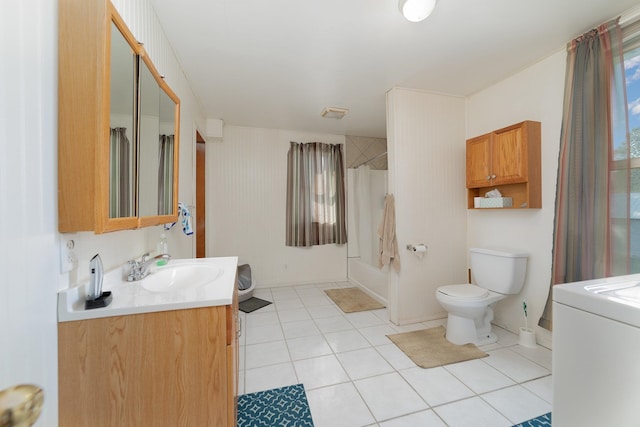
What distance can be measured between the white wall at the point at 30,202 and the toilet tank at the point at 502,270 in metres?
2.74

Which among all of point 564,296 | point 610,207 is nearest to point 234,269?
point 564,296

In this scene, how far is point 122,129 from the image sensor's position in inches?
42.9

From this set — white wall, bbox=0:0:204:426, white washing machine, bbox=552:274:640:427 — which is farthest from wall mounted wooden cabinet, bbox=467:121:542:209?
white wall, bbox=0:0:204:426

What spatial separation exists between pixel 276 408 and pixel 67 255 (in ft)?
4.34

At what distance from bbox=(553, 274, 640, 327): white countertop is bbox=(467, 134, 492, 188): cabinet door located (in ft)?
5.30

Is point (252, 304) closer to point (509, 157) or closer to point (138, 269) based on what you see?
point (138, 269)

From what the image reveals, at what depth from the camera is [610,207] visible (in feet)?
5.32

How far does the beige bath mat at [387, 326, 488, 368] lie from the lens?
196cm

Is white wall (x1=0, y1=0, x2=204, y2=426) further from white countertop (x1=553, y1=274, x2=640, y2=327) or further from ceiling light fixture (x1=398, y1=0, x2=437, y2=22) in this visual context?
white countertop (x1=553, y1=274, x2=640, y2=327)

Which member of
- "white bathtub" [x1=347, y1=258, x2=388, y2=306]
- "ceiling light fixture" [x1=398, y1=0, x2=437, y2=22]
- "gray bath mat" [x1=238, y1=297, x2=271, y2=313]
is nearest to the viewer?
"ceiling light fixture" [x1=398, y1=0, x2=437, y2=22]

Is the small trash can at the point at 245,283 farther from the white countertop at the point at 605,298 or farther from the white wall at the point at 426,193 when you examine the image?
the white countertop at the point at 605,298

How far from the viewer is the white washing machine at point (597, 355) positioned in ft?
2.27

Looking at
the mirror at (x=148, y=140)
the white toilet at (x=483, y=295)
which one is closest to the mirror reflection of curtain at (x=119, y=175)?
the mirror at (x=148, y=140)

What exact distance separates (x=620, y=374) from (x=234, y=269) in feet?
5.16
